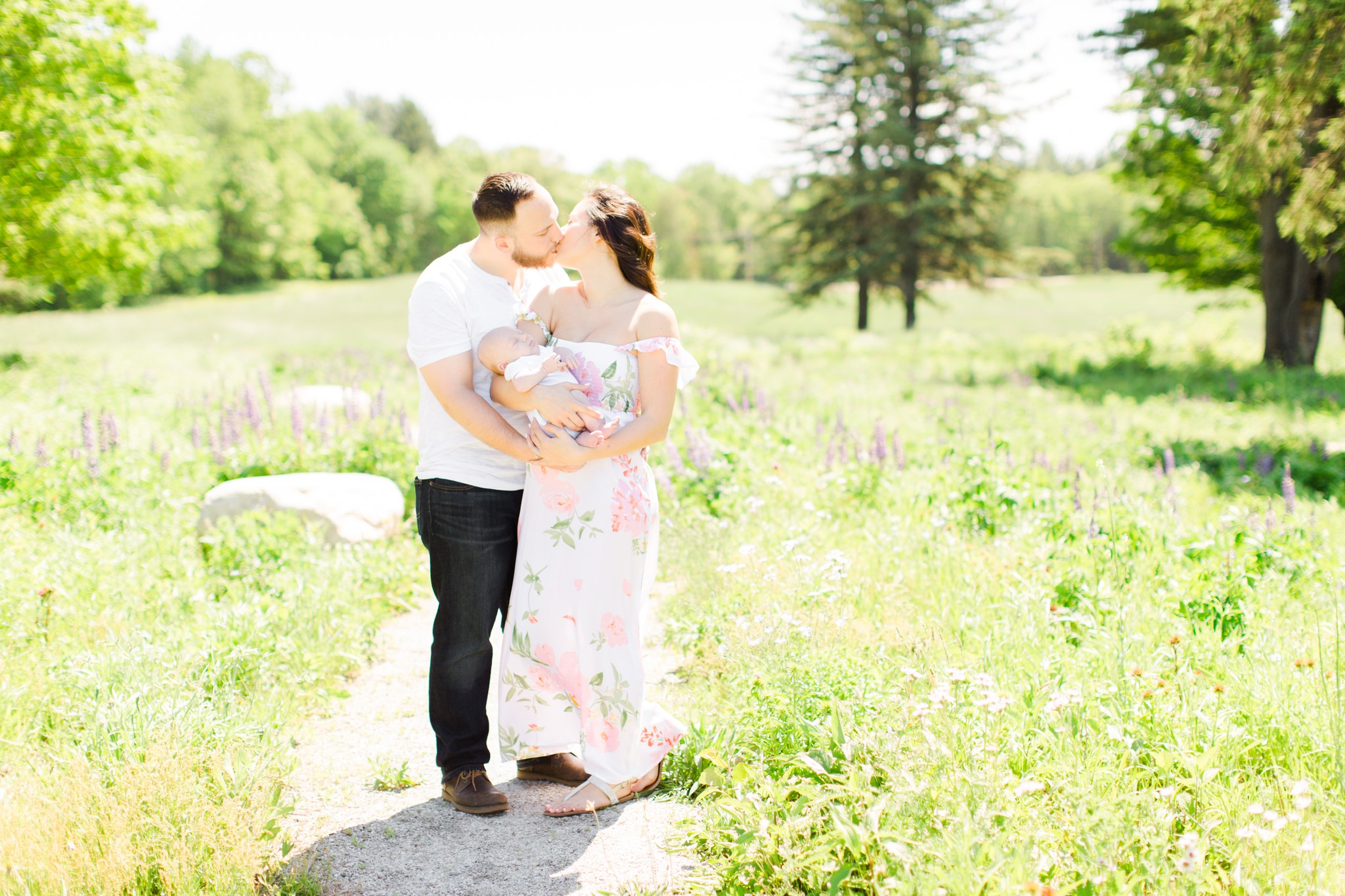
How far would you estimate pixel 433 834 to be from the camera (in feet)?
10.7

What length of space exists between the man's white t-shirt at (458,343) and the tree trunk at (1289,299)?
54.5ft

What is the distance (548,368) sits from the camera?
3.11 m

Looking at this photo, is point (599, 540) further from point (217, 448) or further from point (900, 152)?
point (900, 152)

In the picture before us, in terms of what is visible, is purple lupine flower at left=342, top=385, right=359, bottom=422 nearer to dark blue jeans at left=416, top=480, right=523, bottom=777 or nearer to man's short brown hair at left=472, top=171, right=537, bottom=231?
dark blue jeans at left=416, top=480, right=523, bottom=777

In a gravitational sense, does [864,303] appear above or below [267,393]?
above

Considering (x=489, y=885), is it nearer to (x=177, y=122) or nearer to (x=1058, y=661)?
(x=1058, y=661)

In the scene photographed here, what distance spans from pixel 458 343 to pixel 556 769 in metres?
1.89

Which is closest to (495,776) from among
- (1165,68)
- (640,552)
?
(640,552)

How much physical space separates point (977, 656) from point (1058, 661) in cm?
34

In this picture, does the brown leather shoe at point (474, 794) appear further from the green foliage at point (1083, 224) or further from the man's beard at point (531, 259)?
the green foliage at point (1083, 224)

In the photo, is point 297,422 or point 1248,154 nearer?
point 297,422

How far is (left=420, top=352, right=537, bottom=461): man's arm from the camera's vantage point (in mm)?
3090

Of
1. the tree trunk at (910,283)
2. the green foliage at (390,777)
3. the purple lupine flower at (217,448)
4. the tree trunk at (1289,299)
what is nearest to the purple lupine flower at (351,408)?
the purple lupine flower at (217,448)

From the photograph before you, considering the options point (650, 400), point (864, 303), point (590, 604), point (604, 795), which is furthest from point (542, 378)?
point (864, 303)
